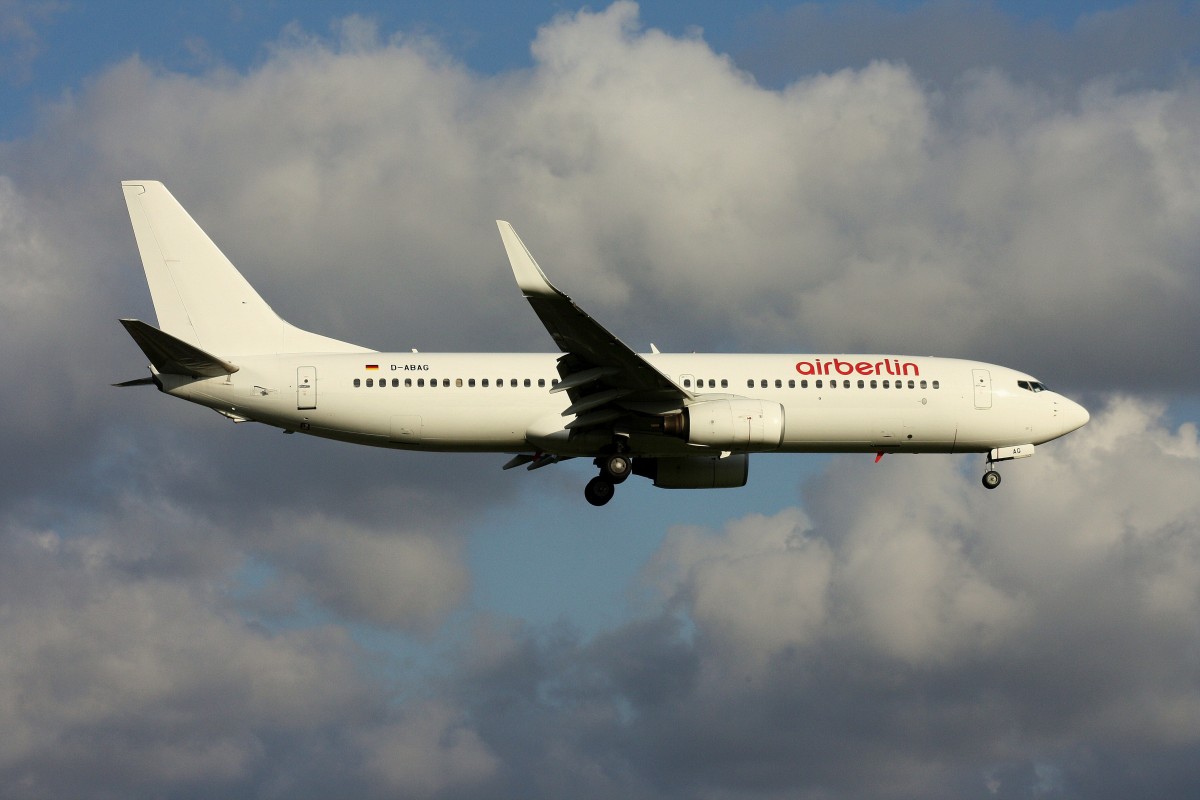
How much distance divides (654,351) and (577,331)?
227 inches

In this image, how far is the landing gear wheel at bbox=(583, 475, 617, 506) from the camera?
5116 centimetres

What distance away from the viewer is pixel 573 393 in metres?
48.0

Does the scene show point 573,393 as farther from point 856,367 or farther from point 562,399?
point 856,367

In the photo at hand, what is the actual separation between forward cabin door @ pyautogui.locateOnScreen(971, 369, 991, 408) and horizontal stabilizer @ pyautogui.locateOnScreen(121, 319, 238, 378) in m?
23.1

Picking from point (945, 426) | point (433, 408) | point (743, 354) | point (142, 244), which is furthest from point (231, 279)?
point (945, 426)

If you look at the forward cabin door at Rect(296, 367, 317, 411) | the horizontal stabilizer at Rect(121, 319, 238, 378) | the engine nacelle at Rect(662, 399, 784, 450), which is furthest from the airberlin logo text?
the horizontal stabilizer at Rect(121, 319, 238, 378)

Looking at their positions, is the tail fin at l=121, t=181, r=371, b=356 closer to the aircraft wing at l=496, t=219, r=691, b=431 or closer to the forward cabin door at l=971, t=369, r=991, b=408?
the aircraft wing at l=496, t=219, r=691, b=431

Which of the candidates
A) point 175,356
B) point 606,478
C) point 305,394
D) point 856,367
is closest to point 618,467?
point 606,478

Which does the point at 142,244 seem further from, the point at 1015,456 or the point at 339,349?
the point at 1015,456

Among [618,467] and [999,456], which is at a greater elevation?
[999,456]

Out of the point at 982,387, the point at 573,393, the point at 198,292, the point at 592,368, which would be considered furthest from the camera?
the point at 982,387

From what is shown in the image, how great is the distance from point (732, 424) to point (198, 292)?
17.3 m

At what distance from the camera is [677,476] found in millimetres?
53156

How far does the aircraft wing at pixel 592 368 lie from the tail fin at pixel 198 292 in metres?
7.34
